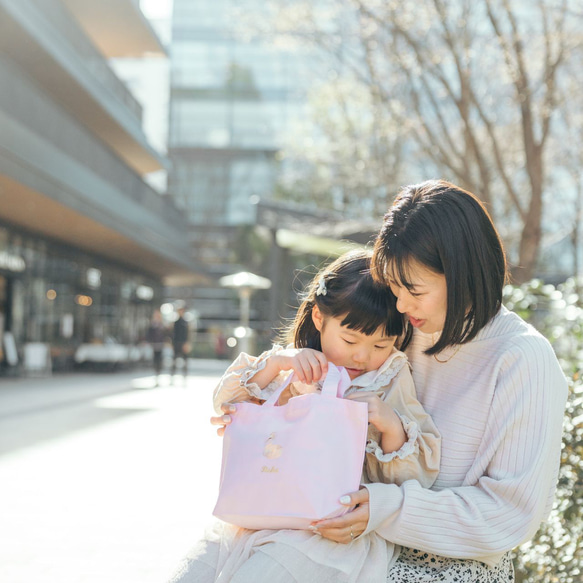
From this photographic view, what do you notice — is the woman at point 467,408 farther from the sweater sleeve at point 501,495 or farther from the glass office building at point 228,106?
the glass office building at point 228,106

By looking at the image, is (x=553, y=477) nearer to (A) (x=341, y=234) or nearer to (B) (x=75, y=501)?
(B) (x=75, y=501)

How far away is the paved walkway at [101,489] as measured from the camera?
16.2 feet

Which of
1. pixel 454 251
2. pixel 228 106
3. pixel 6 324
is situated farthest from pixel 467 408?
pixel 228 106

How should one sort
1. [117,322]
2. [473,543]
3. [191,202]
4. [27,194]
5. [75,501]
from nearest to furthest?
[473,543], [75,501], [27,194], [117,322], [191,202]

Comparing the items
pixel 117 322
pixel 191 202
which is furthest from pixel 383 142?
pixel 191 202

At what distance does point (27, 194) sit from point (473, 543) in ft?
52.7

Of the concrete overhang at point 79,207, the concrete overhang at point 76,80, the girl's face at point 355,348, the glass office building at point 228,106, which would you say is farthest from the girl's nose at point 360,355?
the glass office building at point 228,106

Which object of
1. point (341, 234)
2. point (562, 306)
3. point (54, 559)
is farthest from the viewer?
point (341, 234)

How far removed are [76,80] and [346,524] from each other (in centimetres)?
2256

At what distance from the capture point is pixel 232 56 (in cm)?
5734

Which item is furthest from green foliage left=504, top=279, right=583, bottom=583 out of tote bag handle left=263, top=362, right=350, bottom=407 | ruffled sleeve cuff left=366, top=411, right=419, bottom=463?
tote bag handle left=263, top=362, right=350, bottom=407

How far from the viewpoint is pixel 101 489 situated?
282 inches

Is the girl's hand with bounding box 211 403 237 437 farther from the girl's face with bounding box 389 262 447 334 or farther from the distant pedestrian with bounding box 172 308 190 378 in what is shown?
the distant pedestrian with bounding box 172 308 190 378

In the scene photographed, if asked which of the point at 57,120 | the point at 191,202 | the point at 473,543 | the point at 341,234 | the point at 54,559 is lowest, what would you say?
the point at 54,559
